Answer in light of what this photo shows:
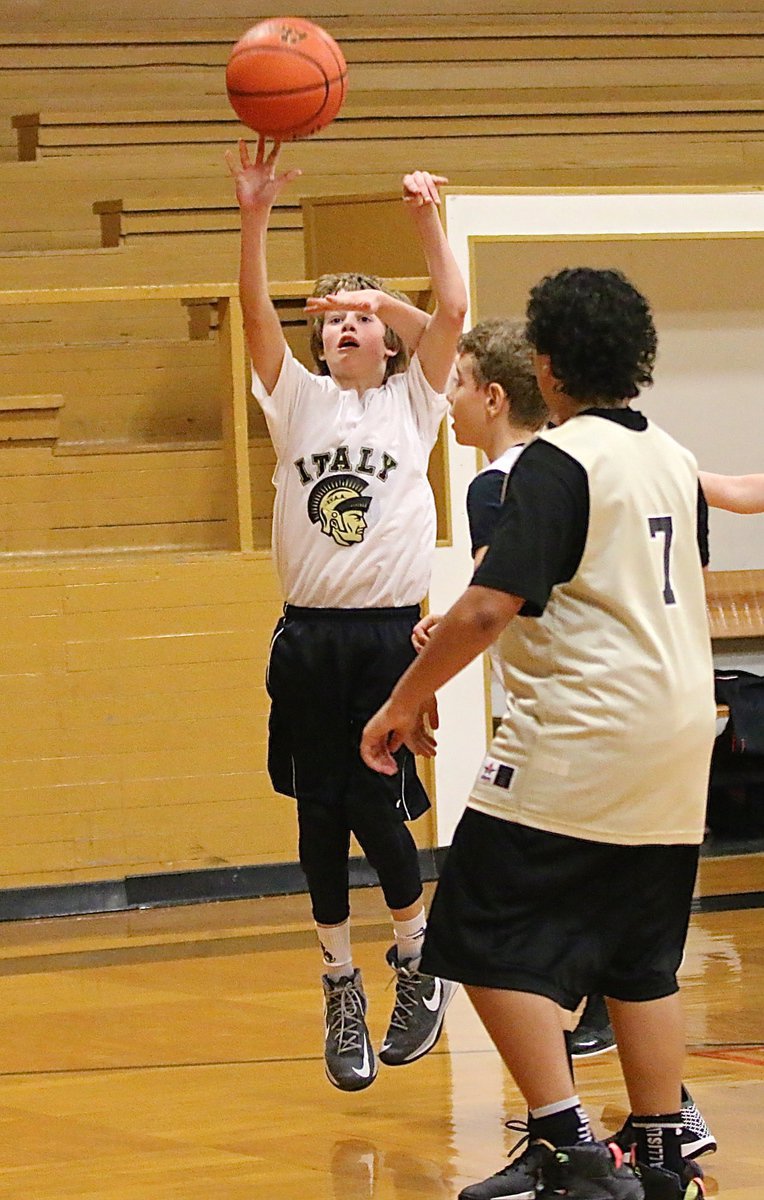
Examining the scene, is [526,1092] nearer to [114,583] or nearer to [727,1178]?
[727,1178]

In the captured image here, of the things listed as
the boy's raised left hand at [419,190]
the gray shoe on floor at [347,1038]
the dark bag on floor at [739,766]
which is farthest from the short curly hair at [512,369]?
the dark bag on floor at [739,766]

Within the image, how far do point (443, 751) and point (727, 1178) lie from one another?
10.5ft

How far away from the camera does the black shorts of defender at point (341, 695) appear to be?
3896 mm

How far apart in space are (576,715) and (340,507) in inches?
51.2

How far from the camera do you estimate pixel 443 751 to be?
20.9 ft

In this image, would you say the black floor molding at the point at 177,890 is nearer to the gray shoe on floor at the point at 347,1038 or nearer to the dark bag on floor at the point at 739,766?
the dark bag on floor at the point at 739,766

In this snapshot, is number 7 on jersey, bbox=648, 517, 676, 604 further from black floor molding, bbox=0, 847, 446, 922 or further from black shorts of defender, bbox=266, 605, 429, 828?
black floor molding, bbox=0, 847, 446, 922

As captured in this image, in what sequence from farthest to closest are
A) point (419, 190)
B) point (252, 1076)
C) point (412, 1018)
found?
1. point (252, 1076)
2. point (412, 1018)
3. point (419, 190)

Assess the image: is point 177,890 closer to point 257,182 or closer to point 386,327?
point 386,327

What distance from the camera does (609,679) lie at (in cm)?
273

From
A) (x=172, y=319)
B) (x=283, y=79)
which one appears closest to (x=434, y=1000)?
(x=283, y=79)

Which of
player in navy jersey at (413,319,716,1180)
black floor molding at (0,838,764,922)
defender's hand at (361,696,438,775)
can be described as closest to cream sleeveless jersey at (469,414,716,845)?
defender's hand at (361,696,438,775)

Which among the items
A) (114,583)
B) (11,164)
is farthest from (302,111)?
(11,164)

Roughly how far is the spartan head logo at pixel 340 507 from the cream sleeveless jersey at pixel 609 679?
3.80 feet
